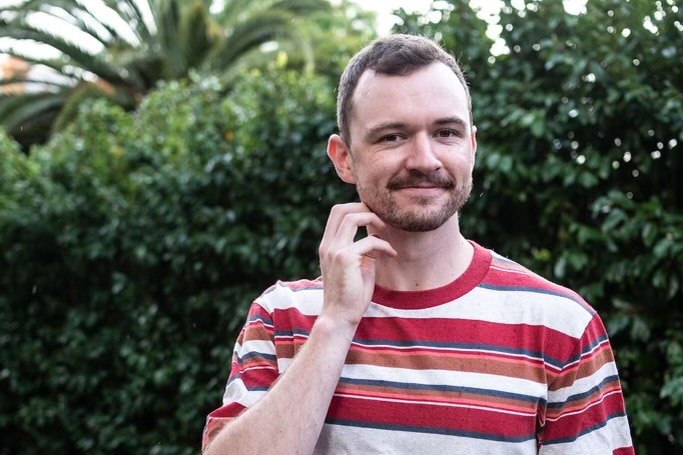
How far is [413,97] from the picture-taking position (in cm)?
205

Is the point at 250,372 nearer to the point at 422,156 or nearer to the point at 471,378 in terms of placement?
the point at 471,378

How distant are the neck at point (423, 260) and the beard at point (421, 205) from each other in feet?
0.17

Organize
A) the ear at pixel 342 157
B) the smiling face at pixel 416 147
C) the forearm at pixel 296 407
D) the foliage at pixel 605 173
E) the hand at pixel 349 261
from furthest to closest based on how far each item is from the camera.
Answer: the foliage at pixel 605 173, the ear at pixel 342 157, the smiling face at pixel 416 147, the hand at pixel 349 261, the forearm at pixel 296 407

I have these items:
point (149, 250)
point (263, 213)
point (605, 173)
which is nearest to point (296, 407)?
point (605, 173)

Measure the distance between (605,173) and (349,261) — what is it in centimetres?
205

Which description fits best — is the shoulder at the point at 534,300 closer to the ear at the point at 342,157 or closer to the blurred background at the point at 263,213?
the ear at the point at 342,157

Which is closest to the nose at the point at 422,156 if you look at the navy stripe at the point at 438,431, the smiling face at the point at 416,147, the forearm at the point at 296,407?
the smiling face at the point at 416,147

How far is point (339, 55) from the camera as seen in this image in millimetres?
5121

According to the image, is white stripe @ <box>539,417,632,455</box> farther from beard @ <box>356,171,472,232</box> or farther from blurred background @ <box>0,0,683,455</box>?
blurred background @ <box>0,0,683,455</box>

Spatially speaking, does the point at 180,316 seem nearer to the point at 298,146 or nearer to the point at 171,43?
the point at 298,146

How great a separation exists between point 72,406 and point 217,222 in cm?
235

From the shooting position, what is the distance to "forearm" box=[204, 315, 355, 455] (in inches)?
72.3

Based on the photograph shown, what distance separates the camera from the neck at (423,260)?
81.6 inches

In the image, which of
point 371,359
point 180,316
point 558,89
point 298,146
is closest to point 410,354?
point 371,359
